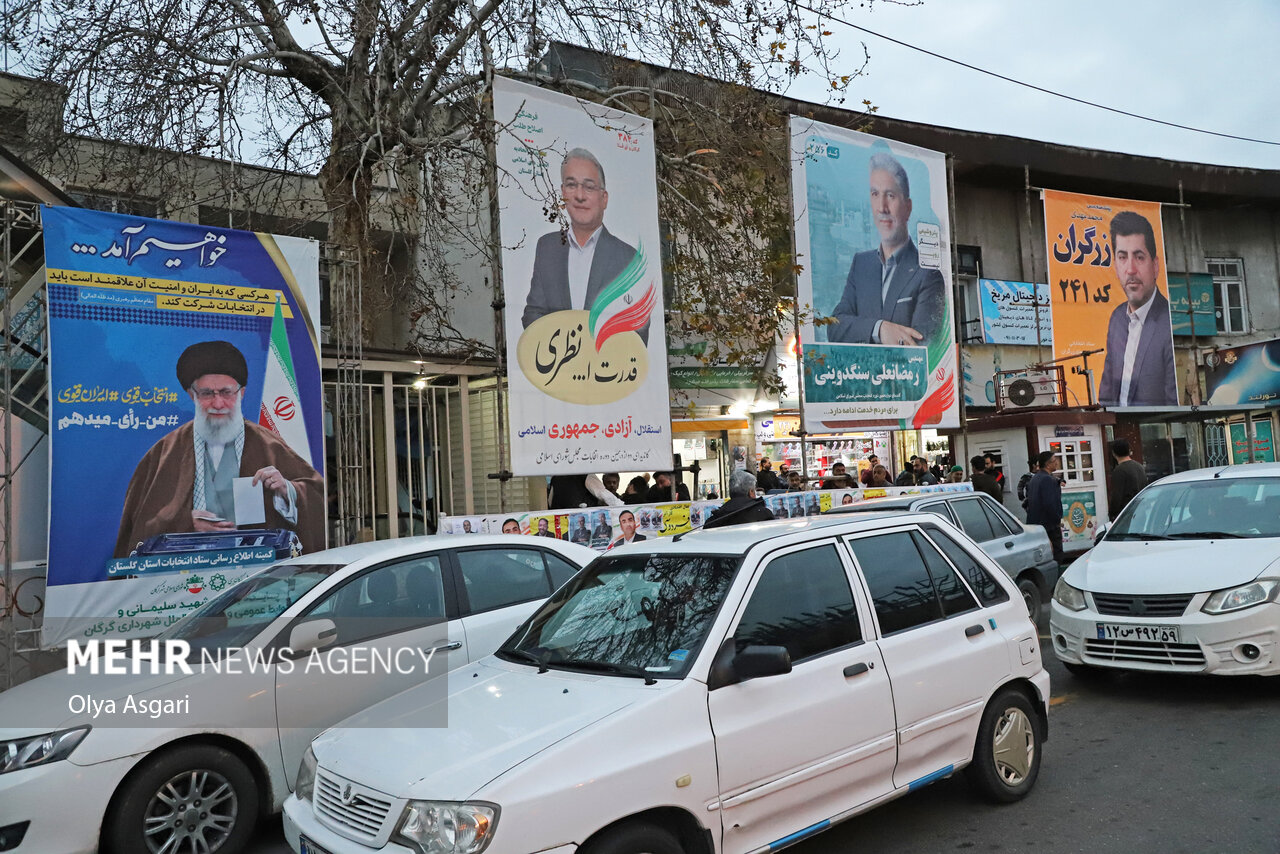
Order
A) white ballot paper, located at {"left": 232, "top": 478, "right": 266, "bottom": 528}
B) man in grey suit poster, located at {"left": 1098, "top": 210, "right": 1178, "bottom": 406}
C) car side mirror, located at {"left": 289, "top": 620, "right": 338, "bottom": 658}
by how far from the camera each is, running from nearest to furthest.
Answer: car side mirror, located at {"left": 289, "top": 620, "right": 338, "bottom": 658}
white ballot paper, located at {"left": 232, "top": 478, "right": 266, "bottom": 528}
man in grey suit poster, located at {"left": 1098, "top": 210, "right": 1178, "bottom": 406}

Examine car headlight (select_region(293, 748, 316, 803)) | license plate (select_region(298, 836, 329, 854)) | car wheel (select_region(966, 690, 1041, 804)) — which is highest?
car headlight (select_region(293, 748, 316, 803))

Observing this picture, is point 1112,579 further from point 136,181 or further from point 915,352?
point 136,181

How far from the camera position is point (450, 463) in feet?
43.6

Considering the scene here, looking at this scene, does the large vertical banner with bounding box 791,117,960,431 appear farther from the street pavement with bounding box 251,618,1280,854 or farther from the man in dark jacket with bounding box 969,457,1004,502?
the street pavement with bounding box 251,618,1280,854

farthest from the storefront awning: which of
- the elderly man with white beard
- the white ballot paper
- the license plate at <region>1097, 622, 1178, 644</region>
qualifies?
the white ballot paper

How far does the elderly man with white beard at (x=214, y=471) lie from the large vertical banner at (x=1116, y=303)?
56.6ft

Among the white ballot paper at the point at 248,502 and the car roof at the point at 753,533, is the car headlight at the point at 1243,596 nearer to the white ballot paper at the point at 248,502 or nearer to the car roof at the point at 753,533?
the car roof at the point at 753,533

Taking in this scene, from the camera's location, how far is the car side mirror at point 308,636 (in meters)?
5.00

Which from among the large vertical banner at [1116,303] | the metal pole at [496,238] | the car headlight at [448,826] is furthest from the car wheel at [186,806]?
the large vertical banner at [1116,303]

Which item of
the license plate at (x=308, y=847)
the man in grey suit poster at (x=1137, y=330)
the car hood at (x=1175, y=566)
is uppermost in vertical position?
the man in grey suit poster at (x=1137, y=330)

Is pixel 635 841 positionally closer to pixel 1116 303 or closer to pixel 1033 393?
pixel 1033 393

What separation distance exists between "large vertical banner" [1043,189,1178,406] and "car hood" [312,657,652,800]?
776 inches

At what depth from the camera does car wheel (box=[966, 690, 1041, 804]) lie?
4.68 m

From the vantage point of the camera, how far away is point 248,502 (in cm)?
897
